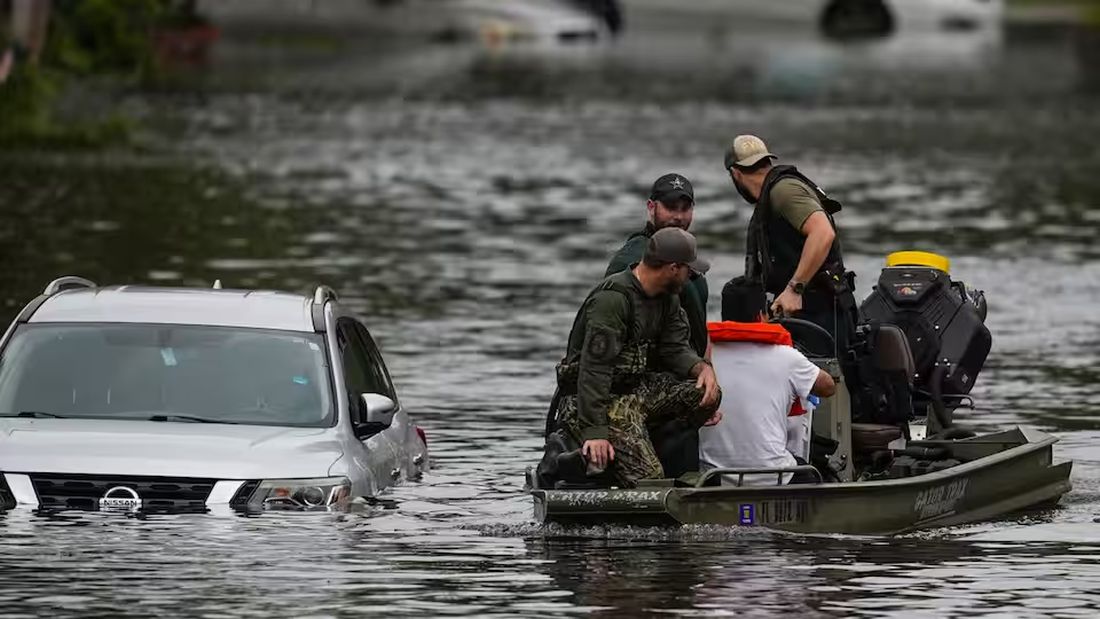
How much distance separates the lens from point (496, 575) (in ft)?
50.0

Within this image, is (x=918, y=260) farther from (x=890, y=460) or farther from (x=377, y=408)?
(x=377, y=408)

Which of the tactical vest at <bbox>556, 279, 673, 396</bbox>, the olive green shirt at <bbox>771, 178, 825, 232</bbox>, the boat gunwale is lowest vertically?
the boat gunwale

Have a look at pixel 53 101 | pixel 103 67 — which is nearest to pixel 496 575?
pixel 53 101

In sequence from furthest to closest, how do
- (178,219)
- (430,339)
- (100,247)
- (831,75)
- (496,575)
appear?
(831,75) → (178,219) → (100,247) → (430,339) → (496,575)

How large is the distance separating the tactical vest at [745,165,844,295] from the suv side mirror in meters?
2.54

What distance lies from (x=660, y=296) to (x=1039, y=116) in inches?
2145

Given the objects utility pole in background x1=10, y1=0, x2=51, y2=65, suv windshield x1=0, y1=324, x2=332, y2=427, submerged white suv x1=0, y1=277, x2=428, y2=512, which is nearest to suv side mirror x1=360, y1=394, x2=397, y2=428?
submerged white suv x1=0, y1=277, x2=428, y2=512

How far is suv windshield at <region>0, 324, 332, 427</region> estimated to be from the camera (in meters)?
16.4

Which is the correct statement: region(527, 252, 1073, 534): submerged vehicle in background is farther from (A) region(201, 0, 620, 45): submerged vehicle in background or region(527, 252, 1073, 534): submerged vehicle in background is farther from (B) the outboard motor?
(A) region(201, 0, 620, 45): submerged vehicle in background

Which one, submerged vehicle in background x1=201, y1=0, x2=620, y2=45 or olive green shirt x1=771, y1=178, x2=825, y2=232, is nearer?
olive green shirt x1=771, y1=178, x2=825, y2=232

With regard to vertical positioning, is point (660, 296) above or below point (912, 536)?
above

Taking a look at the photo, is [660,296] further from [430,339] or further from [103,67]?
[103,67]

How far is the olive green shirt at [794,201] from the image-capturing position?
17.8 m

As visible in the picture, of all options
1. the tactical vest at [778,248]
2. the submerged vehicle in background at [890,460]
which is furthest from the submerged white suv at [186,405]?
the tactical vest at [778,248]
